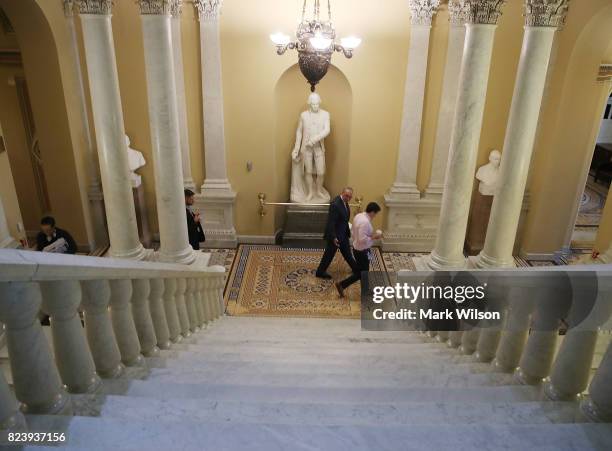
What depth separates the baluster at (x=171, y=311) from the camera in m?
3.58

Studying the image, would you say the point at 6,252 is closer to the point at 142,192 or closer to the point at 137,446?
the point at 137,446

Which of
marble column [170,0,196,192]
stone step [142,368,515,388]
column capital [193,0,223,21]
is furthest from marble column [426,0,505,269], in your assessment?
marble column [170,0,196,192]

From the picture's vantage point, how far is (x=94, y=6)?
5047mm

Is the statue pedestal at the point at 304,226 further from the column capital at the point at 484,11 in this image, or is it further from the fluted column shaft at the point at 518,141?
the column capital at the point at 484,11

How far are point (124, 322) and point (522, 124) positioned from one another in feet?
15.3

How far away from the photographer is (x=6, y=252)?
1.57 m

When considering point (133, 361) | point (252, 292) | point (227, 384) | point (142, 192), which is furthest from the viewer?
point (142, 192)

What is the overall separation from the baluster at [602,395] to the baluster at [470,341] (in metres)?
1.34

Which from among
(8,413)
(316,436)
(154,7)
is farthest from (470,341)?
(154,7)

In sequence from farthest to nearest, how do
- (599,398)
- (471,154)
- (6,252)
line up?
(471,154) < (599,398) < (6,252)

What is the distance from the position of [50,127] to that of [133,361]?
6536 mm

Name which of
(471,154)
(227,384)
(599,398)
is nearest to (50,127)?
(471,154)

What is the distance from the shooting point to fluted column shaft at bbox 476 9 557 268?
532 centimetres

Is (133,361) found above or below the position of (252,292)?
above
